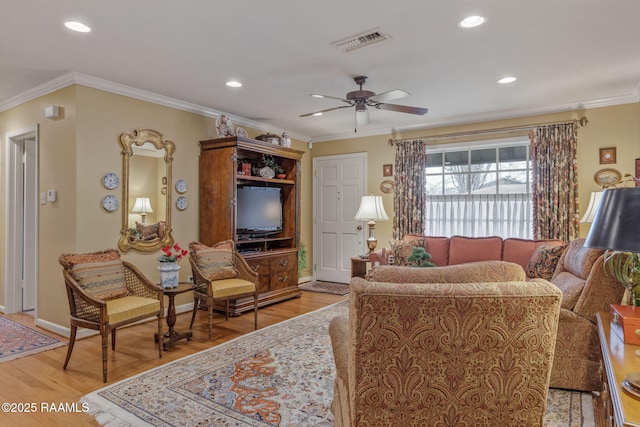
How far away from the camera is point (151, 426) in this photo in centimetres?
218

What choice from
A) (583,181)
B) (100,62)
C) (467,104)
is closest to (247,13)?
(100,62)

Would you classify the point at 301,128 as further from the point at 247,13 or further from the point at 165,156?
the point at 247,13

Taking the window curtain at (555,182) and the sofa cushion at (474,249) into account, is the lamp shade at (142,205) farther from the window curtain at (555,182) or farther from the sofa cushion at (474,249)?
the window curtain at (555,182)

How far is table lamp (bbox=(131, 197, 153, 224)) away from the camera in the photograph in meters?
4.24

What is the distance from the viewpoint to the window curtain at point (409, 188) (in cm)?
571

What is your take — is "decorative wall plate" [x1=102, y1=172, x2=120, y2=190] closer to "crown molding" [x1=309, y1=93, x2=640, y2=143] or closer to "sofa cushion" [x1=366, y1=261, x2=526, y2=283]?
"sofa cushion" [x1=366, y1=261, x2=526, y2=283]

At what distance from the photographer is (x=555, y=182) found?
15.6ft

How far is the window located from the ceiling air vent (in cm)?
306

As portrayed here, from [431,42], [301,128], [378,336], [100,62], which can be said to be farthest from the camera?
[301,128]

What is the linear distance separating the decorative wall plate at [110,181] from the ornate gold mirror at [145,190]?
8 centimetres

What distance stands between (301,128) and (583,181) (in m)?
3.99

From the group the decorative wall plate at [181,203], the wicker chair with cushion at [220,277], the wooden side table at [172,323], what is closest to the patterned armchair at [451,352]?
the wooden side table at [172,323]

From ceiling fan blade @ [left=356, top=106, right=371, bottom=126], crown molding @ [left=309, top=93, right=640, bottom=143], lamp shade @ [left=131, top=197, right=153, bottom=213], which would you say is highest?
crown molding @ [left=309, top=93, right=640, bottom=143]

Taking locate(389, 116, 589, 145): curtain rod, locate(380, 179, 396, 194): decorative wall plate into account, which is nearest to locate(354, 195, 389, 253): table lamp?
locate(380, 179, 396, 194): decorative wall plate
